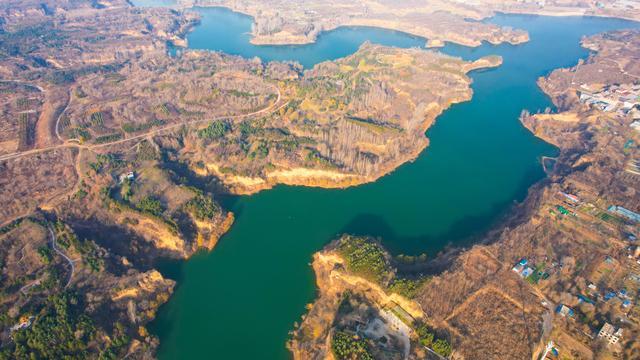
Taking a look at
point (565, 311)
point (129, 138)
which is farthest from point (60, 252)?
point (565, 311)

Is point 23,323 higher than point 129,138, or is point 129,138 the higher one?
point 129,138

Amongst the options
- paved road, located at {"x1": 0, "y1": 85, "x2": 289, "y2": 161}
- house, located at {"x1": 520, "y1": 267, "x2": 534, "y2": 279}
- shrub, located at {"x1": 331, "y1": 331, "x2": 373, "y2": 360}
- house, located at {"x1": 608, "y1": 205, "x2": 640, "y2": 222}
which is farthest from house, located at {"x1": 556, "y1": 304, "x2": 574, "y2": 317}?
paved road, located at {"x1": 0, "y1": 85, "x2": 289, "y2": 161}

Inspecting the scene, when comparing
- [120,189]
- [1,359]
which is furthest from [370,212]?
[1,359]

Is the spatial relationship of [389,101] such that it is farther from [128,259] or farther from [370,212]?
[128,259]

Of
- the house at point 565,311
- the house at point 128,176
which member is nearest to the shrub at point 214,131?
the house at point 128,176

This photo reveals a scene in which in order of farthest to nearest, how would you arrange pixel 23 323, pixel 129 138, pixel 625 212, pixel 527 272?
pixel 129 138 < pixel 625 212 < pixel 527 272 < pixel 23 323

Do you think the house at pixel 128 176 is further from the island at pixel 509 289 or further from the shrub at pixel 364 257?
the shrub at pixel 364 257

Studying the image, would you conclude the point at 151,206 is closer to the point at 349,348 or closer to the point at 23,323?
the point at 23,323

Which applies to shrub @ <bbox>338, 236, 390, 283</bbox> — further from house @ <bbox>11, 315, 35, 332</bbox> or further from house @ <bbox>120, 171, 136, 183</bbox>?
house @ <bbox>120, 171, 136, 183</bbox>

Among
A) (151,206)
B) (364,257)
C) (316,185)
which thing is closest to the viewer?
(364,257)
